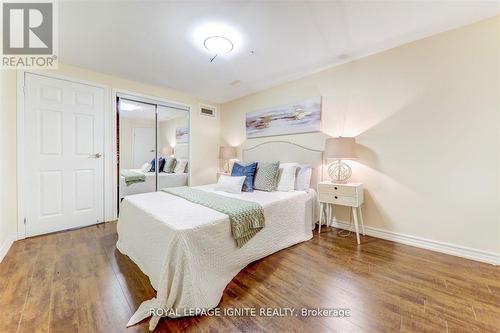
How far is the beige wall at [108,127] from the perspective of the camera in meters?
2.30

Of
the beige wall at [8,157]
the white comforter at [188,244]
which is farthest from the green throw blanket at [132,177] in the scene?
the white comforter at [188,244]

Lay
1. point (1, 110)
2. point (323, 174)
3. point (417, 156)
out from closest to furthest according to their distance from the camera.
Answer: point (1, 110), point (417, 156), point (323, 174)

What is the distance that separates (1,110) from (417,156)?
15.1 feet

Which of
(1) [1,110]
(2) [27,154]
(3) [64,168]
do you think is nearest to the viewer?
(1) [1,110]

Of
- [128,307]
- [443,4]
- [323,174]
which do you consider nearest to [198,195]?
[128,307]

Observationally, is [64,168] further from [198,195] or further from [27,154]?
[198,195]

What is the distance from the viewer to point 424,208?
2328mm

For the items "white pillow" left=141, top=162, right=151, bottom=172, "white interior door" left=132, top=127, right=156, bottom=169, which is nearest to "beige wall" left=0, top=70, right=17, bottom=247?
"white interior door" left=132, top=127, right=156, bottom=169

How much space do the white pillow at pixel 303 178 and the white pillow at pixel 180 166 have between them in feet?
7.81

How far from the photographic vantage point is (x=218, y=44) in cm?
229

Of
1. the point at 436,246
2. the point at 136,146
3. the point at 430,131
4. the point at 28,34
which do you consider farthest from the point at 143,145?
the point at 436,246

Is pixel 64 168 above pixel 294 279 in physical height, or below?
above

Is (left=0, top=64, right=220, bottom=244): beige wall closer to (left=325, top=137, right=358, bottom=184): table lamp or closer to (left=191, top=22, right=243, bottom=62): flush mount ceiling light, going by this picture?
(left=191, top=22, right=243, bottom=62): flush mount ceiling light

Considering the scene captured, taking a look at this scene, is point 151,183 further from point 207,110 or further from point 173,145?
point 207,110
